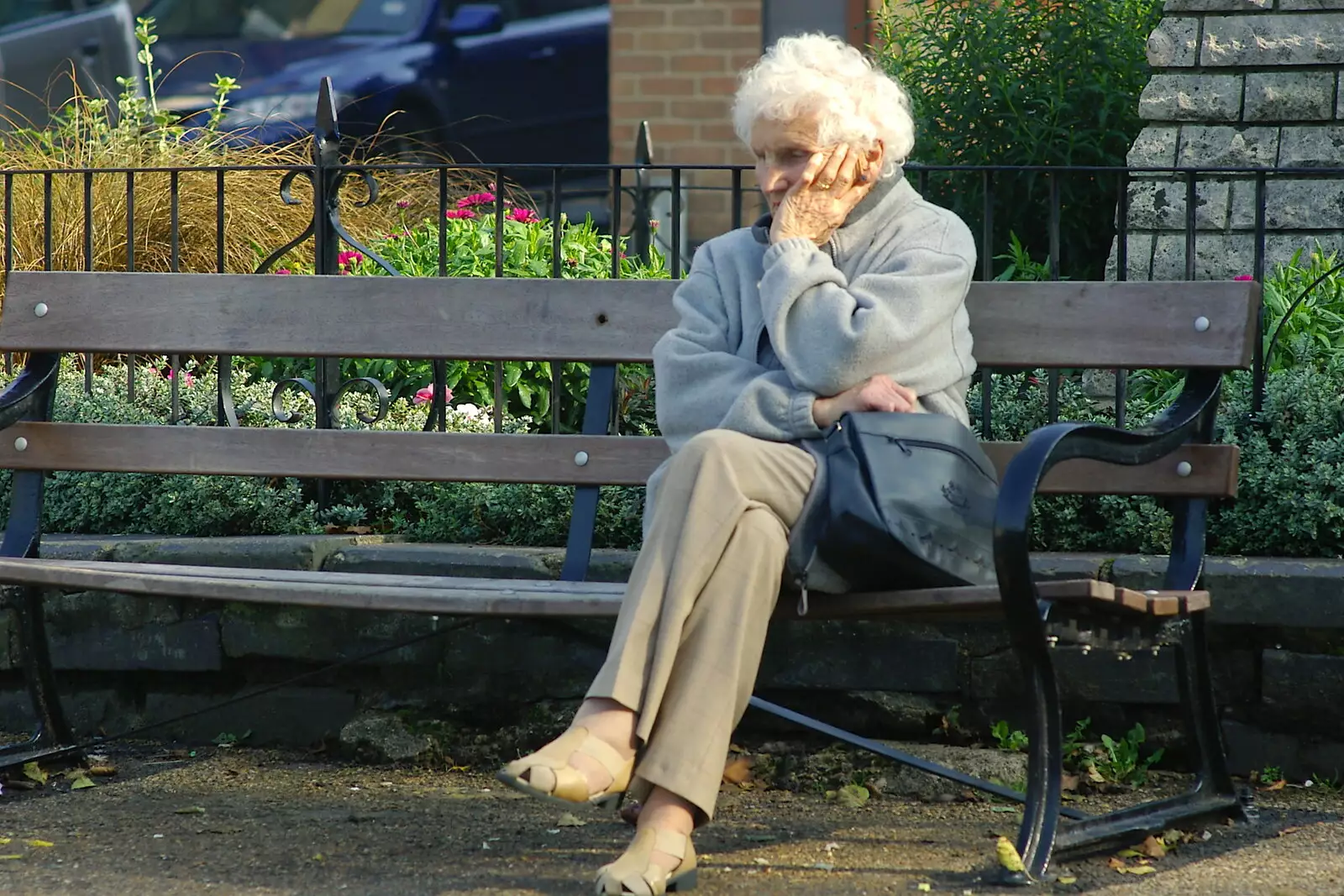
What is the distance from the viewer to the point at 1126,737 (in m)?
3.36

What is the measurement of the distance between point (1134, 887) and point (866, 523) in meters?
0.75

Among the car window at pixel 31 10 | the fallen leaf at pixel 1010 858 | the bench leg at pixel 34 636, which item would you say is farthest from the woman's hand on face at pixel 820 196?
the car window at pixel 31 10

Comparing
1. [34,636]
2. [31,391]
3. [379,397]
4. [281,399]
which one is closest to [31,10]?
[281,399]

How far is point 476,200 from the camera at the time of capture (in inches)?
234

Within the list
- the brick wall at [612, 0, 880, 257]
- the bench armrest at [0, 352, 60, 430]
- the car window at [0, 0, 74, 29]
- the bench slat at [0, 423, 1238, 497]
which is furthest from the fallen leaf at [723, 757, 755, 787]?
the car window at [0, 0, 74, 29]

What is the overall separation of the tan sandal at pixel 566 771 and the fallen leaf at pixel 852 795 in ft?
2.93

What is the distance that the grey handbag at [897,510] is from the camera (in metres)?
2.57

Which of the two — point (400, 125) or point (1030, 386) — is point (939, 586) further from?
point (400, 125)

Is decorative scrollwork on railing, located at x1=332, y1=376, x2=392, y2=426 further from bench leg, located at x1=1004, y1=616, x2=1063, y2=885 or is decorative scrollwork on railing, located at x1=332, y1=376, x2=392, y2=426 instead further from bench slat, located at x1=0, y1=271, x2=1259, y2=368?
bench leg, located at x1=1004, y1=616, x2=1063, y2=885

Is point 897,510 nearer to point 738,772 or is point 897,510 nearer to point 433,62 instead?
point 738,772

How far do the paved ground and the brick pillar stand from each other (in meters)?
5.62

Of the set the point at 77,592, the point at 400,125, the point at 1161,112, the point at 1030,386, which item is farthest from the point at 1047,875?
the point at 400,125

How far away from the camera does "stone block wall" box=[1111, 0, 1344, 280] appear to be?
4.63 m

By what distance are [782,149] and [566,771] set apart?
122cm
